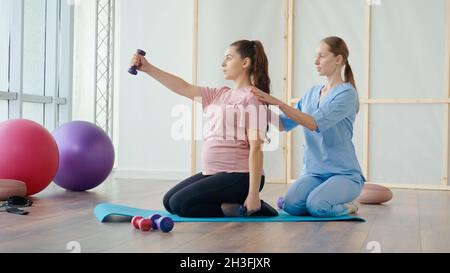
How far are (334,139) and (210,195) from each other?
778 mm

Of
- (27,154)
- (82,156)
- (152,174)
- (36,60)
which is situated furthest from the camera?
(36,60)

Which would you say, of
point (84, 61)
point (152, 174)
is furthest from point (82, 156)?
point (84, 61)

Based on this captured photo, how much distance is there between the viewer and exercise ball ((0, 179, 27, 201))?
11.4ft

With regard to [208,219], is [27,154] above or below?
above

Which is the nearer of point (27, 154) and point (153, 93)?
point (27, 154)

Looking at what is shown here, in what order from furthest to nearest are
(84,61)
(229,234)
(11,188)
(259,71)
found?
(84,61) → (11,188) → (259,71) → (229,234)

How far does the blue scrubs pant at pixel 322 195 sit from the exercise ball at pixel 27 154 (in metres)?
1.63

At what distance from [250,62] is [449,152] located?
2.81m

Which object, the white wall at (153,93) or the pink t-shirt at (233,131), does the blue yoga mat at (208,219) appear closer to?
the pink t-shirt at (233,131)

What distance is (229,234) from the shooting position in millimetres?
2471

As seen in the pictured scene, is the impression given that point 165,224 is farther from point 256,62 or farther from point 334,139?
point 334,139

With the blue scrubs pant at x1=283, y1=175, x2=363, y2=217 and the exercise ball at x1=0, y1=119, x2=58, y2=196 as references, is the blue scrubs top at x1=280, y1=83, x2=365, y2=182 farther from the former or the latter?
the exercise ball at x1=0, y1=119, x2=58, y2=196
